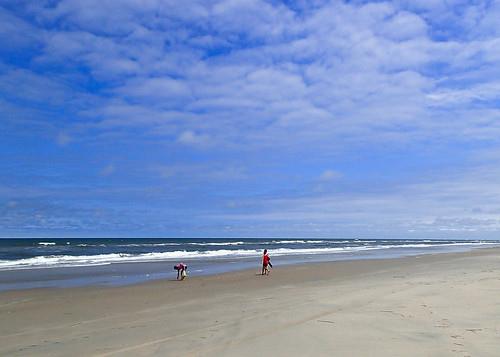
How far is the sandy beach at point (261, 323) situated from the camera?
6.87m

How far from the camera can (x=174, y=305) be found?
40.8 ft

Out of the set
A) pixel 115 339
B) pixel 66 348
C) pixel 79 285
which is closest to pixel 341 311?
pixel 115 339

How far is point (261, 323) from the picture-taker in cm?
890

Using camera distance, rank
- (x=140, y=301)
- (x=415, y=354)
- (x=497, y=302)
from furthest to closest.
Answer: (x=140, y=301)
(x=497, y=302)
(x=415, y=354)

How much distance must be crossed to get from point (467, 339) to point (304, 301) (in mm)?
5324

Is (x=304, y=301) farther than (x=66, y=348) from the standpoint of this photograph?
Yes

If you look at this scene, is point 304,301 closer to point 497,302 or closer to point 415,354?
point 497,302

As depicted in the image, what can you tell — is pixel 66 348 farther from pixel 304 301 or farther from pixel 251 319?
pixel 304 301

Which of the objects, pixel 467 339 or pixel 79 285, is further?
pixel 79 285

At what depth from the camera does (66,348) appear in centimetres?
759

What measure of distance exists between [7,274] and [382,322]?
69.5 feet

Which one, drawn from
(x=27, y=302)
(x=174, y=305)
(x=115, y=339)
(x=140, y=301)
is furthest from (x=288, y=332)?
(x=27, y=302)

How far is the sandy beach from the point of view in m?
6.87

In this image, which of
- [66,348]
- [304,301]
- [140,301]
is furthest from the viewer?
[140,301]
